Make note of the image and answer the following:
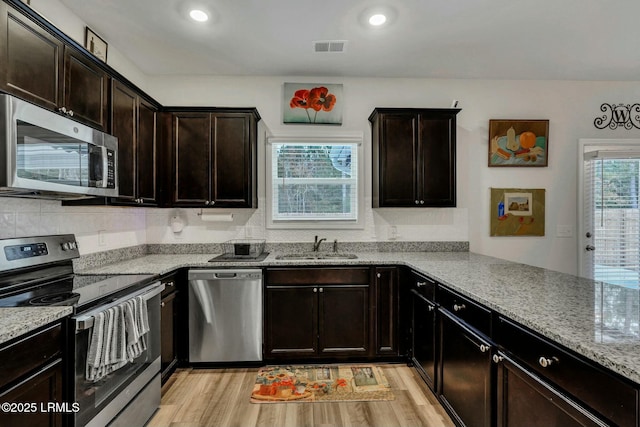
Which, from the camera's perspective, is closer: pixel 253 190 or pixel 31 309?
pixel 31 309

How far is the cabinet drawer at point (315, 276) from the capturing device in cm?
283

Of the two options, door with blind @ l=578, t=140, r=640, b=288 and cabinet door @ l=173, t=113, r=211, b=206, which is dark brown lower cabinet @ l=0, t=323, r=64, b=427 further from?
door with blind @ l=578, t=140, r=640, b=288

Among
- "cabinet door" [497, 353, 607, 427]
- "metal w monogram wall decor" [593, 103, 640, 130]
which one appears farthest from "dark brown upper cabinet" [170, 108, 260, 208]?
"metal w monogram wall decor" [593, 103, 640, 130]

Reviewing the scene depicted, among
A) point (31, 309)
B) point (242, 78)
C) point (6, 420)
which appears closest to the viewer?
point (6, 420)

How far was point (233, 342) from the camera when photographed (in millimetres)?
2779

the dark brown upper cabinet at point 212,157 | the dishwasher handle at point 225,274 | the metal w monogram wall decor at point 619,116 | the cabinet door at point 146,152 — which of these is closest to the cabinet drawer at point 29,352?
the dishwasher handle at point 225,274

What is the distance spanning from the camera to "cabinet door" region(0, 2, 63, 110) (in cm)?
148

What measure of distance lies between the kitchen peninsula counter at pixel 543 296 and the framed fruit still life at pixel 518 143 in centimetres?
125

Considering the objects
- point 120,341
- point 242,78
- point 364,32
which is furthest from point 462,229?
point 120,341

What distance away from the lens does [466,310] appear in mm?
1817

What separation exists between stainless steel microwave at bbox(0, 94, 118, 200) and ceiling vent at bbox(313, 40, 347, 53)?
1776 mm

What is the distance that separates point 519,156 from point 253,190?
110 inches

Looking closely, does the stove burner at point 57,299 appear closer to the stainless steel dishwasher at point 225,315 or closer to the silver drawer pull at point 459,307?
the stainless steel dishwasher at point 225,315

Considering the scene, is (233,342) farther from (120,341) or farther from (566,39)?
(566,39)
